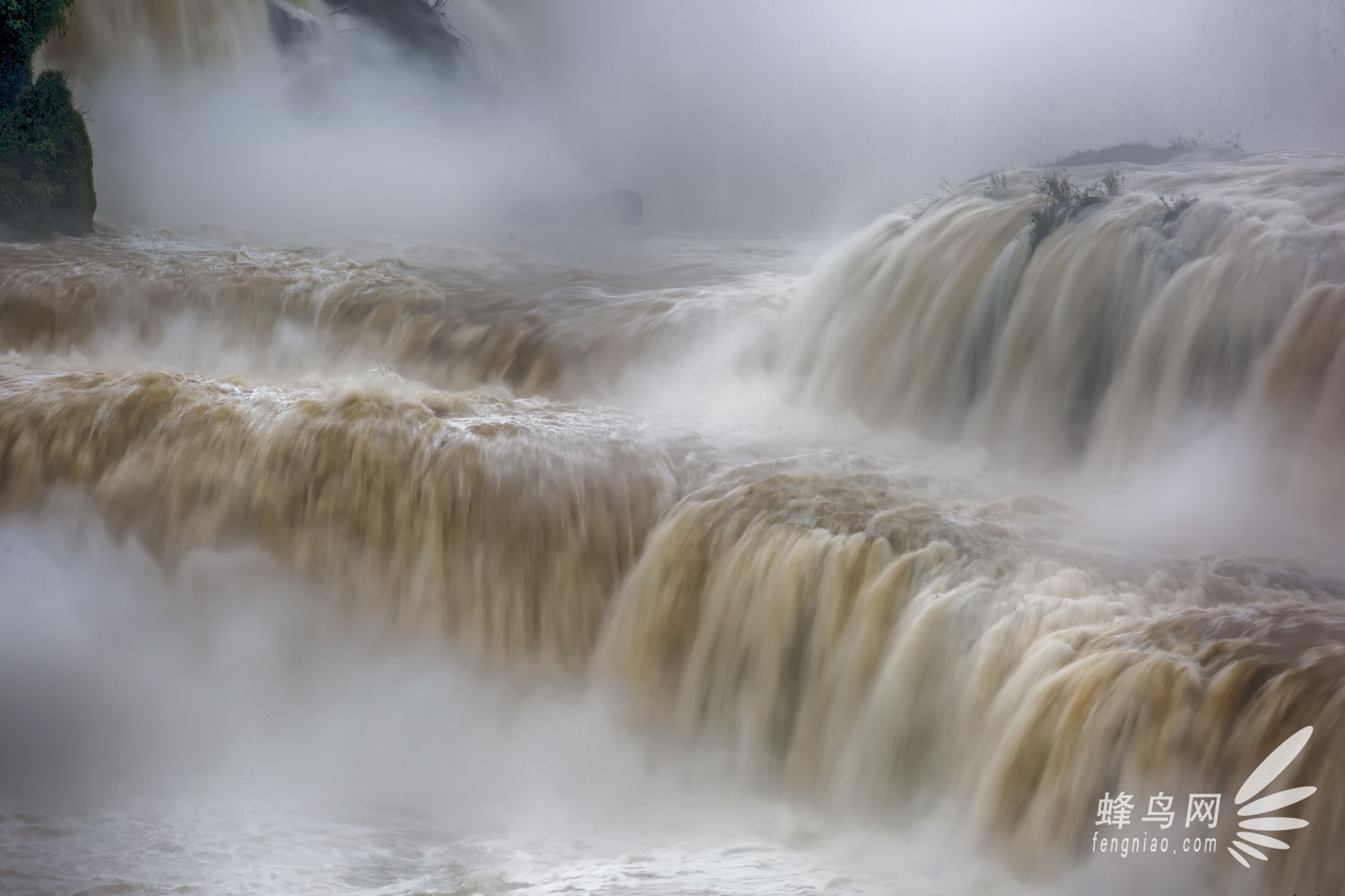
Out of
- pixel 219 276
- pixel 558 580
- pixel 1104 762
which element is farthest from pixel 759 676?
pixel 219 276

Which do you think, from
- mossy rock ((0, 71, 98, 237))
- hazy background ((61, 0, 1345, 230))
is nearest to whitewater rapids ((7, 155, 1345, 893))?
mossy rock ((0, 71, 98, 237))

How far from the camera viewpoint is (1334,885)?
10.4 feet

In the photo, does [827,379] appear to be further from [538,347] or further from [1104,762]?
[1104,762]

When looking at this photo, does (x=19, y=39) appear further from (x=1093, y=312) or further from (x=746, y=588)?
(x=1093, y=312)

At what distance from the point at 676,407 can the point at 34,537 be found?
11.9ft

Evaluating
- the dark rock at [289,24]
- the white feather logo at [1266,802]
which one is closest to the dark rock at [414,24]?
the dark rock at [289,24]

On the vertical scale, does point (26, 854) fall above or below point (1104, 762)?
below

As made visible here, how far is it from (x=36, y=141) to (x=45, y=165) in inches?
8.8

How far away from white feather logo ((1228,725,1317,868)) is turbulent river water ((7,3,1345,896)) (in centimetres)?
3

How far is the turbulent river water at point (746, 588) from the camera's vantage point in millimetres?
4047

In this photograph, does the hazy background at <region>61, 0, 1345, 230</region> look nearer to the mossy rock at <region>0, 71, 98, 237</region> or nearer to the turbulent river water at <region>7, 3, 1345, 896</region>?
the mossy rock at <region>0, 71, 98, 237</region>

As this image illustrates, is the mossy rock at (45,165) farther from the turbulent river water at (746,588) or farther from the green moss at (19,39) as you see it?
the turbulent river water at (746,588)

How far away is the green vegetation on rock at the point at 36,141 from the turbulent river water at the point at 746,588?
3624 millimetres

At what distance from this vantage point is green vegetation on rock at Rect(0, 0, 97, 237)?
35.3ft
